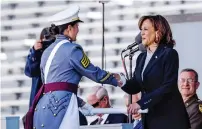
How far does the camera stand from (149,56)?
4324mm

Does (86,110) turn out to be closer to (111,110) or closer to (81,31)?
(111,110)

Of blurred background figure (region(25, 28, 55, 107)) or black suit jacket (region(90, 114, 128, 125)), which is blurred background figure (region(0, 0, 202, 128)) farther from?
blurred background figure (region(25, 28, 55, 107))

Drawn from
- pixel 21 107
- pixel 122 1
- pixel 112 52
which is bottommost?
pixel 21 107

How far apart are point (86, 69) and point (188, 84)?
129cm

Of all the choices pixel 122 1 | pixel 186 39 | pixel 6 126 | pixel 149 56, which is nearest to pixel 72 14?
pixel 149 56

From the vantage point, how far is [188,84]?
534 cm

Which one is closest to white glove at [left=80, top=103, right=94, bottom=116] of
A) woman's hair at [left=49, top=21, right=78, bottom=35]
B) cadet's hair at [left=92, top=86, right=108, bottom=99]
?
woman's hair at [left=49, top=21, right=78, bottom=35]

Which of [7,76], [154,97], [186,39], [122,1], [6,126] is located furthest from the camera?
[7,76]

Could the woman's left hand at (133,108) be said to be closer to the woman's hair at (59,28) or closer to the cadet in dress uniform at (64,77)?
the cadet in dress uniform at (64,77)

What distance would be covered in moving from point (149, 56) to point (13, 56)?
17.9 feet

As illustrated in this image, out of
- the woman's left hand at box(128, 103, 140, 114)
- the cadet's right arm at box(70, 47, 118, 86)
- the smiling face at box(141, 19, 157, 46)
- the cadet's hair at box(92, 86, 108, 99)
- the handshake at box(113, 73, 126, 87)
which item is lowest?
the cadet's hair at box(92, 86, 108, 99)

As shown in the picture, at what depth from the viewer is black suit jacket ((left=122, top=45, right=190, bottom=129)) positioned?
164 inches

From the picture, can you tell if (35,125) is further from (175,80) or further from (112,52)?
(112,52)

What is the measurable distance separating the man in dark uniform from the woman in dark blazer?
0.88m
